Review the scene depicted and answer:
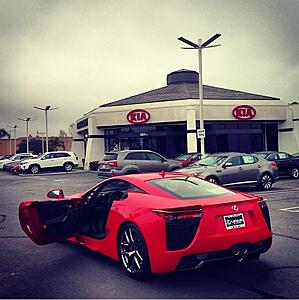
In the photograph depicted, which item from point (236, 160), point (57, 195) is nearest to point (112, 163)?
point (236, 160)

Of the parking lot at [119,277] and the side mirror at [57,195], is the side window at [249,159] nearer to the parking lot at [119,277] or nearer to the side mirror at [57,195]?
the parking lot at [119,277]

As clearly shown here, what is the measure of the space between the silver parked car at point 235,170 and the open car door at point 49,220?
30.7 feet

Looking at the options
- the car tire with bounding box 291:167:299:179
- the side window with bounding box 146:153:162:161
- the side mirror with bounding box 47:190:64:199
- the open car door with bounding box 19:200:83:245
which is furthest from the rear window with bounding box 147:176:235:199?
the car tire with bounding box 291:167:299:179

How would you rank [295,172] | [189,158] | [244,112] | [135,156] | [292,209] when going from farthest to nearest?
[244,112] → [189,158] → [295,172] → [135,156] → [292,209]

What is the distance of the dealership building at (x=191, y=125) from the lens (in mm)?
36594

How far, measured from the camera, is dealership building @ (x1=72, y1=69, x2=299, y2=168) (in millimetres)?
36594

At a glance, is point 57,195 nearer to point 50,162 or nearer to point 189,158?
point 189,158

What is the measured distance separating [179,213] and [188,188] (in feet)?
3.17

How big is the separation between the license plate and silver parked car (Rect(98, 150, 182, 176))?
1510cm

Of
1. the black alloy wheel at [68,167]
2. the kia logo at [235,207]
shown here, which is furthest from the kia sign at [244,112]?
the kia logo at [235,207]

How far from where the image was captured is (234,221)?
5.52 metres

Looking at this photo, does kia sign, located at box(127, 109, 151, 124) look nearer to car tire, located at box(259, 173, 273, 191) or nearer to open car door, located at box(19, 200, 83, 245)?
car tire, located at box(259, 173, 273, 191)

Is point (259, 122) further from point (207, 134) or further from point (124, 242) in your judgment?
point (124, 242)

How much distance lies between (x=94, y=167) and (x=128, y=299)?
31.1m
